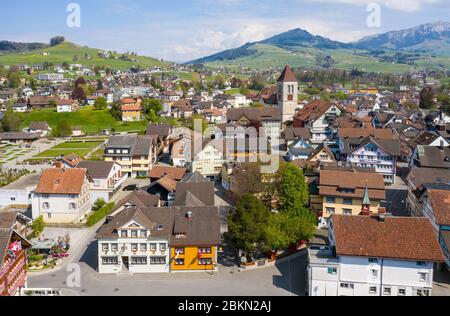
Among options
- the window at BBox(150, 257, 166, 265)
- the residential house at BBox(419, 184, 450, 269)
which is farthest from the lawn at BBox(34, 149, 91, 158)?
the residential house at BBox(419, 184, 450, 269)

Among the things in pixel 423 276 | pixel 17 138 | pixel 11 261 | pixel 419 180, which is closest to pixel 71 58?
pixel 17 138

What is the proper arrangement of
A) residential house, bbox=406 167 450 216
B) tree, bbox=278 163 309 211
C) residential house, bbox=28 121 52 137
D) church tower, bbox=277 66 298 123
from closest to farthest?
tree, bbox=278 163 309 211
residential house, bbox=406 167 450 216
residential house, bbox=28 121 52 137
church tower, bbox=277 66 298 123

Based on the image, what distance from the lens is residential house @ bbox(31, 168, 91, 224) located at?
2859cm

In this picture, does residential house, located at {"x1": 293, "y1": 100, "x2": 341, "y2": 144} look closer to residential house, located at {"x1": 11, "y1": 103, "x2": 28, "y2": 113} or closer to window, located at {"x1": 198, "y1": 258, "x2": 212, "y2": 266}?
window, located at {"x1": 198, "y1": 258, "x2": 212, "y2": 266}

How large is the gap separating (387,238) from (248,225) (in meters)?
6.51

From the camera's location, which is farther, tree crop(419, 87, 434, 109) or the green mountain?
the green mountain

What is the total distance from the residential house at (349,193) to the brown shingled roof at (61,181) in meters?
16.3

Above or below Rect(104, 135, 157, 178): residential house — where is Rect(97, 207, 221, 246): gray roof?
below

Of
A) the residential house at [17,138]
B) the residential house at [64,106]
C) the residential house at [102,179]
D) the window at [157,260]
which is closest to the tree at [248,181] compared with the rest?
the window at [157,260]

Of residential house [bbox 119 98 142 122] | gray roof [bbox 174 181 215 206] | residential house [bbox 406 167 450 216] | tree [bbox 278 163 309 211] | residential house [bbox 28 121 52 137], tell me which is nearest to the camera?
tree [bbox 278 163 309 211]

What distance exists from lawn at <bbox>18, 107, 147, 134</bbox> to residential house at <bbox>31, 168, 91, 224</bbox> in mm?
37839

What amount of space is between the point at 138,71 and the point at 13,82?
55.1 meters
